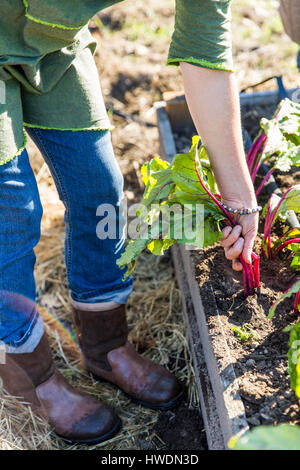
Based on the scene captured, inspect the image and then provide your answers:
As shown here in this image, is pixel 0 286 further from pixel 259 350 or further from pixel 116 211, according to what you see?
pixel 259 350

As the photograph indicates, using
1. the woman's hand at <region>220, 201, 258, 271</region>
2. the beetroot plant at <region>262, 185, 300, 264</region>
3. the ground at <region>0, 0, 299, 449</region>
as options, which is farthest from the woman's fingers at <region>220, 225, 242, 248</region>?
the ground at <region>0, 0, 299, 449</region>

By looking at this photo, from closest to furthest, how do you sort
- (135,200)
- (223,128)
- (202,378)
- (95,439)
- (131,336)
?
(223,128)
(202,378)
(95,439)
(131,336)
(135,200)

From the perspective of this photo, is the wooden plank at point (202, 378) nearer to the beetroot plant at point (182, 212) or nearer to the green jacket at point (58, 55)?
the beetroot plant at point (182, 212)

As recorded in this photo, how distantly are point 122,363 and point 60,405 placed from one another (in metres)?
0.28

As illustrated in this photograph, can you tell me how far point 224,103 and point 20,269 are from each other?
79 centimetres

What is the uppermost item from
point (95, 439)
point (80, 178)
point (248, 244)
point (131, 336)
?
point (80, 178)

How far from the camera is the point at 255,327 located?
1.76m

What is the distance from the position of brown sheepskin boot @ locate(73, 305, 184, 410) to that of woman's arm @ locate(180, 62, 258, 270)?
0.62 metres

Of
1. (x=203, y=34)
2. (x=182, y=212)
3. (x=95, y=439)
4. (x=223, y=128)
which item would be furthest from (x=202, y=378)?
(x=203, y=34)

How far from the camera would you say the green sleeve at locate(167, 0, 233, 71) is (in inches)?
54.4

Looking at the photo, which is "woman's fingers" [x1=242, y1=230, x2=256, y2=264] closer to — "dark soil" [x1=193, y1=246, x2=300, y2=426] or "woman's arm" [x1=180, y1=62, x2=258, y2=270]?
"woman's arm" [x1=180, y1=62, x2=258, y2=270]

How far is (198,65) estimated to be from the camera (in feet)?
4.75

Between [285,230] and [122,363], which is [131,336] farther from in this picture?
[285,230]
